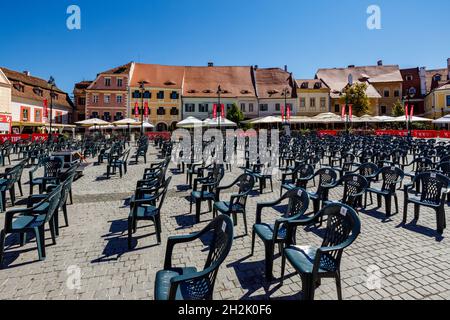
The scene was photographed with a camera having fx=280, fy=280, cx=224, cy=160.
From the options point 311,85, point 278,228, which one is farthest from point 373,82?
point 278,228

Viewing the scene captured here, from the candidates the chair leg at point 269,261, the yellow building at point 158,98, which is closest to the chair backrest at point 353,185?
the chair leg at point 269,261

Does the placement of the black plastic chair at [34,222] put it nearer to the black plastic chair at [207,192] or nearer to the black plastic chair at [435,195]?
the black plastic chair at [207,192]

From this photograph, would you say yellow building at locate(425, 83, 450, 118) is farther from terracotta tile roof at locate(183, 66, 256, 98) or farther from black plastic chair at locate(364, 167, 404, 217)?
black plastic chair at locate(364, 167, 404, 217)

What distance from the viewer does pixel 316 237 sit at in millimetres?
5145

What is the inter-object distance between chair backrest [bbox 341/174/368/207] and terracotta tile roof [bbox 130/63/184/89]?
45.5m

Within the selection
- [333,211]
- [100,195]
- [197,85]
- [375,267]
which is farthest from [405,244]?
[197,85]

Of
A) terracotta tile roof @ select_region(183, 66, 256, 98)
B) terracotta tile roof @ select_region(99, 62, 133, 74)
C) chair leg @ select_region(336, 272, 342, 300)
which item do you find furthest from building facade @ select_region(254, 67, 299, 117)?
chair leg @ select_region(336, 272, 342, 300)

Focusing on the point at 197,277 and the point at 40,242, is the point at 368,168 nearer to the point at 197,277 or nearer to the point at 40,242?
the point at 197,277

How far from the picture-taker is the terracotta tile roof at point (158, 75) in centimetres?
4841

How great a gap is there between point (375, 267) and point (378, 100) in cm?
5836

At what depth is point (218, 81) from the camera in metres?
51.3

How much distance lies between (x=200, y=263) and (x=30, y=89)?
165 ft

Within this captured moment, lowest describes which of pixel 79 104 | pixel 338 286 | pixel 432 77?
pixel 338 286
